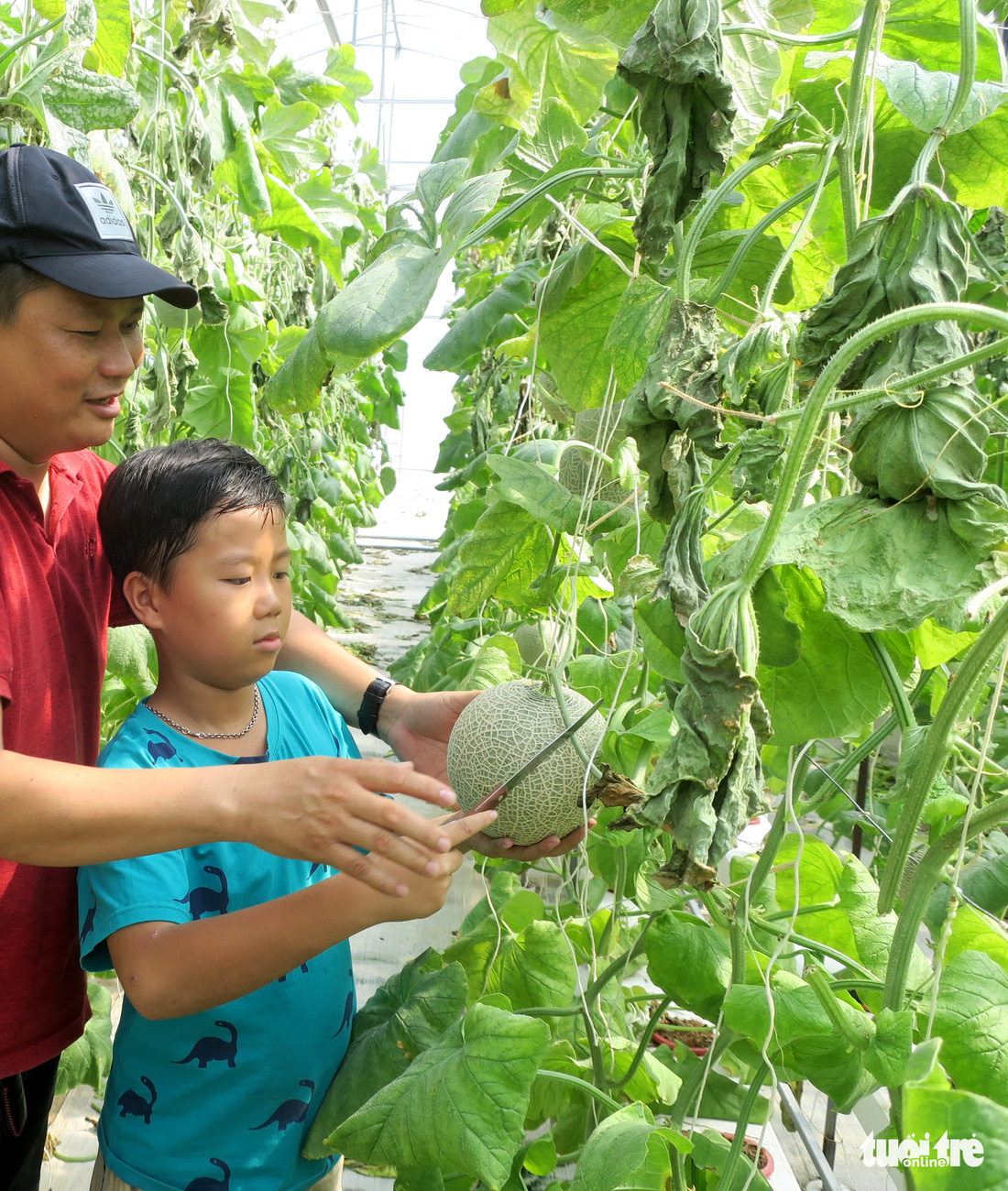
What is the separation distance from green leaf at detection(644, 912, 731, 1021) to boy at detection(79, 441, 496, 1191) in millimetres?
379

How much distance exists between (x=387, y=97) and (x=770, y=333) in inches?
471

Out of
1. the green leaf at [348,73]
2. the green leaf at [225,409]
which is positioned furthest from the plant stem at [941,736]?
the green leaf at [348,73]

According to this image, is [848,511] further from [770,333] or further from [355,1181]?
[355,1181]

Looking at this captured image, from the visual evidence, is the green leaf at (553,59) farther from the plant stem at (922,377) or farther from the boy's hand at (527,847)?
the boy's hand at (527,847)

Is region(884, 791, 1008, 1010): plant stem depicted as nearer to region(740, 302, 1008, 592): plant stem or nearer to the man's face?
region(740, 302, 1008, 592): plant stem

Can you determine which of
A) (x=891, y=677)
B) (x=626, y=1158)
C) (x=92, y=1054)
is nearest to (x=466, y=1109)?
(x=626, y=1158)

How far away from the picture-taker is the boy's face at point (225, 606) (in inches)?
43.0

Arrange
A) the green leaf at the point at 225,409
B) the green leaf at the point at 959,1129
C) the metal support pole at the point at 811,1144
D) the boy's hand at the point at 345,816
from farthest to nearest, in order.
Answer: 1. the green leaf at the point at 225,409
2. the metal support pole at the point at 811,1144
3. the boy's hand at the point at 345,816
4. the green leaf at the point at 959,1129

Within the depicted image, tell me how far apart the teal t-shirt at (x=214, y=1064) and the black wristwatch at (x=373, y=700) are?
0.30m

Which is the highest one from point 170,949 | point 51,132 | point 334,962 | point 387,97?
point 387,97

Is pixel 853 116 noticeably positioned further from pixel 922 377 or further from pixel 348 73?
pixel 348 73

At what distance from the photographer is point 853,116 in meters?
0.64

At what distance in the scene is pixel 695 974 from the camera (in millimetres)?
922

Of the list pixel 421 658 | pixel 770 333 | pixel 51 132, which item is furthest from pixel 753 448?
pixel 421 658
